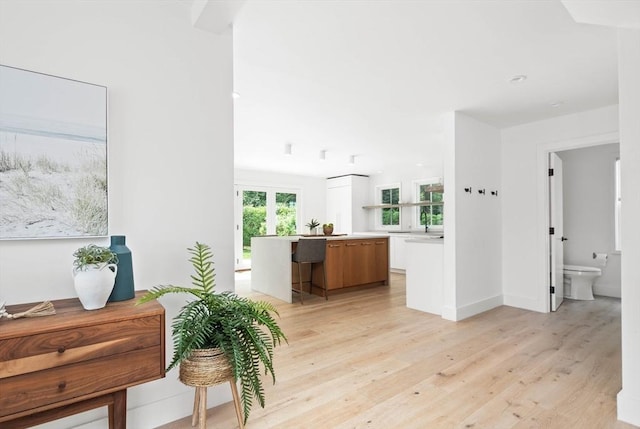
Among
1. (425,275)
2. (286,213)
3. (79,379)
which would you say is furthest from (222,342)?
(286,213)

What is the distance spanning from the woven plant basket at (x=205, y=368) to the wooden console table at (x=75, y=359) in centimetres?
12

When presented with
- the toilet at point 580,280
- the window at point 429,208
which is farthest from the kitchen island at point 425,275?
the window at point 429,208

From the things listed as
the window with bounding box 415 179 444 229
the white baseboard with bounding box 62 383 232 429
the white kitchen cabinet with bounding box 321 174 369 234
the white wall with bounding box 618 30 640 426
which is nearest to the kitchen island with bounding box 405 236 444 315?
the white wall with bounding box 618 30 640 426

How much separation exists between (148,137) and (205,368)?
4.09 feet

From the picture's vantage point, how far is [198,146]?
1995 millimetres

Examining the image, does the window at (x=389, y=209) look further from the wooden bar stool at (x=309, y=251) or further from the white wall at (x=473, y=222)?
the wooden bar stool at (x=309, y=251)

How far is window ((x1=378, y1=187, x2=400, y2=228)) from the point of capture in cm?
818

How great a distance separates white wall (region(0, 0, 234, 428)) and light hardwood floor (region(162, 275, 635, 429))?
1.98 feet

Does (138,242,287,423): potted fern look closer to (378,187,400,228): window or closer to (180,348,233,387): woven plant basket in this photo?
(180,348,233,387): woven plant basket

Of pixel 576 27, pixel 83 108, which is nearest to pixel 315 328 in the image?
pixel 83 108

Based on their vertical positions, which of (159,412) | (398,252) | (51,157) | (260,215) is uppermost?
(51,157)

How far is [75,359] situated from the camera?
124 cm

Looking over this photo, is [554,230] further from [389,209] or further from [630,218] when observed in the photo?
[389,209]

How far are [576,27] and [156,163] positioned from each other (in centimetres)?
275
